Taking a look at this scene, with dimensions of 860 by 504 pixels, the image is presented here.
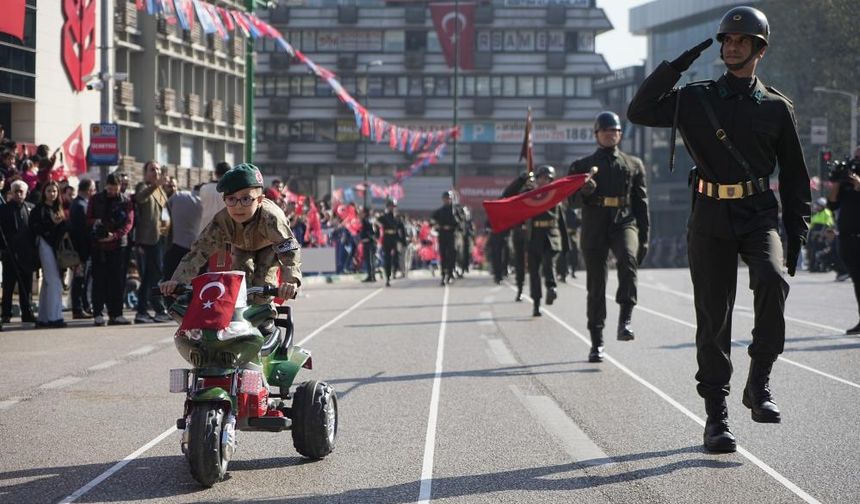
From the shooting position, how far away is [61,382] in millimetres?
11719

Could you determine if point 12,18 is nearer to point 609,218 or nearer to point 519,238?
point 519,238

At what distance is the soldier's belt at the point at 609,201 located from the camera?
12.9 metres

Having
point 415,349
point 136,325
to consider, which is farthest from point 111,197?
point 415,349

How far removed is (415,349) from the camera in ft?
48.0

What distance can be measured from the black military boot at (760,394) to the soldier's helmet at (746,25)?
167cm

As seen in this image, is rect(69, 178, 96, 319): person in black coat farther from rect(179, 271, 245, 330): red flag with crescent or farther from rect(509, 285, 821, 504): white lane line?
rect(179, 271, 245, 330): red flag with crescent

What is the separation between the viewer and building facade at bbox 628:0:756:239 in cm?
10300

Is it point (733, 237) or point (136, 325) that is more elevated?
point (733, 237)

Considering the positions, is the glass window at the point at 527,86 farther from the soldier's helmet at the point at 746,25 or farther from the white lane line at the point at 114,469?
the soldier's helmet at the point at 746,25

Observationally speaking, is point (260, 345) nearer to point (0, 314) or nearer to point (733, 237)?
point (733, 237)

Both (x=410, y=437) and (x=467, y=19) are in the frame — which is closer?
(x=410, y=437)

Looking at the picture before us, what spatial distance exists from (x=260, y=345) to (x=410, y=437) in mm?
1577

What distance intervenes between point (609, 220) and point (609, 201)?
0.16 meters

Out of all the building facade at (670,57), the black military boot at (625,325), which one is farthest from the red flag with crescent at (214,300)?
the building facade at (670,57)
